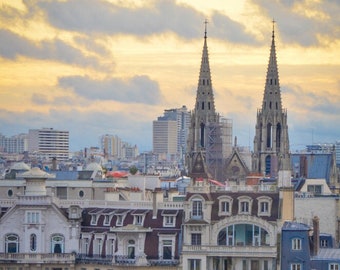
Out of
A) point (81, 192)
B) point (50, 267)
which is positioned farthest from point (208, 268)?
point (81, 192)

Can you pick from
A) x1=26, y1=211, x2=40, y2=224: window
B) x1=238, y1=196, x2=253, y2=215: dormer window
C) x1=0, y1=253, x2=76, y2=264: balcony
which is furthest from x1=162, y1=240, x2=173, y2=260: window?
x1=26, y1=211, x2=40, y2=224: window

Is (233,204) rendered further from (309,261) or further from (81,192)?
(81,192)

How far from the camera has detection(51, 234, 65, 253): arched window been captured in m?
84.2

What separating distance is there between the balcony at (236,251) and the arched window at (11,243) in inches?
392

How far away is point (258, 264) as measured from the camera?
80438mm

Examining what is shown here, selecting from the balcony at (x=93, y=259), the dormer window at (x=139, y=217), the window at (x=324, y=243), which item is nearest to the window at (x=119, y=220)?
the dormer window at (x=139, y=217)

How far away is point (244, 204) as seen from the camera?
269ft

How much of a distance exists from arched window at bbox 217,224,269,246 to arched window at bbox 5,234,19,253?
37.7ft

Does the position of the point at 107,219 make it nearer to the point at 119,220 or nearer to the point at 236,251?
the point at 119,220

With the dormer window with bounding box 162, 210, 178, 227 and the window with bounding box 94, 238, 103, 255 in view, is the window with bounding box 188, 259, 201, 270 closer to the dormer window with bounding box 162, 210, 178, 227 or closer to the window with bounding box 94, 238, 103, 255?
the dormer window with bounding box 162, 210, 178, 227

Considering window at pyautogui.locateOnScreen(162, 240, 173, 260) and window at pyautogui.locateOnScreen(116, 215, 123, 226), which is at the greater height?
window at pyautogui.locateOnScreen(116, 215, 123, 226)

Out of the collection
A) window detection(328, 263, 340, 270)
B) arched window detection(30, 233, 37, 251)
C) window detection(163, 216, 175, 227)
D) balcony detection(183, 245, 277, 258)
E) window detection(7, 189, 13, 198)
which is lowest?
window detection(328, 263, 340, 270)

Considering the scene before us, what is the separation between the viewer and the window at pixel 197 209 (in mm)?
81750

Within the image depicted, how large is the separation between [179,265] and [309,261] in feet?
22.6
